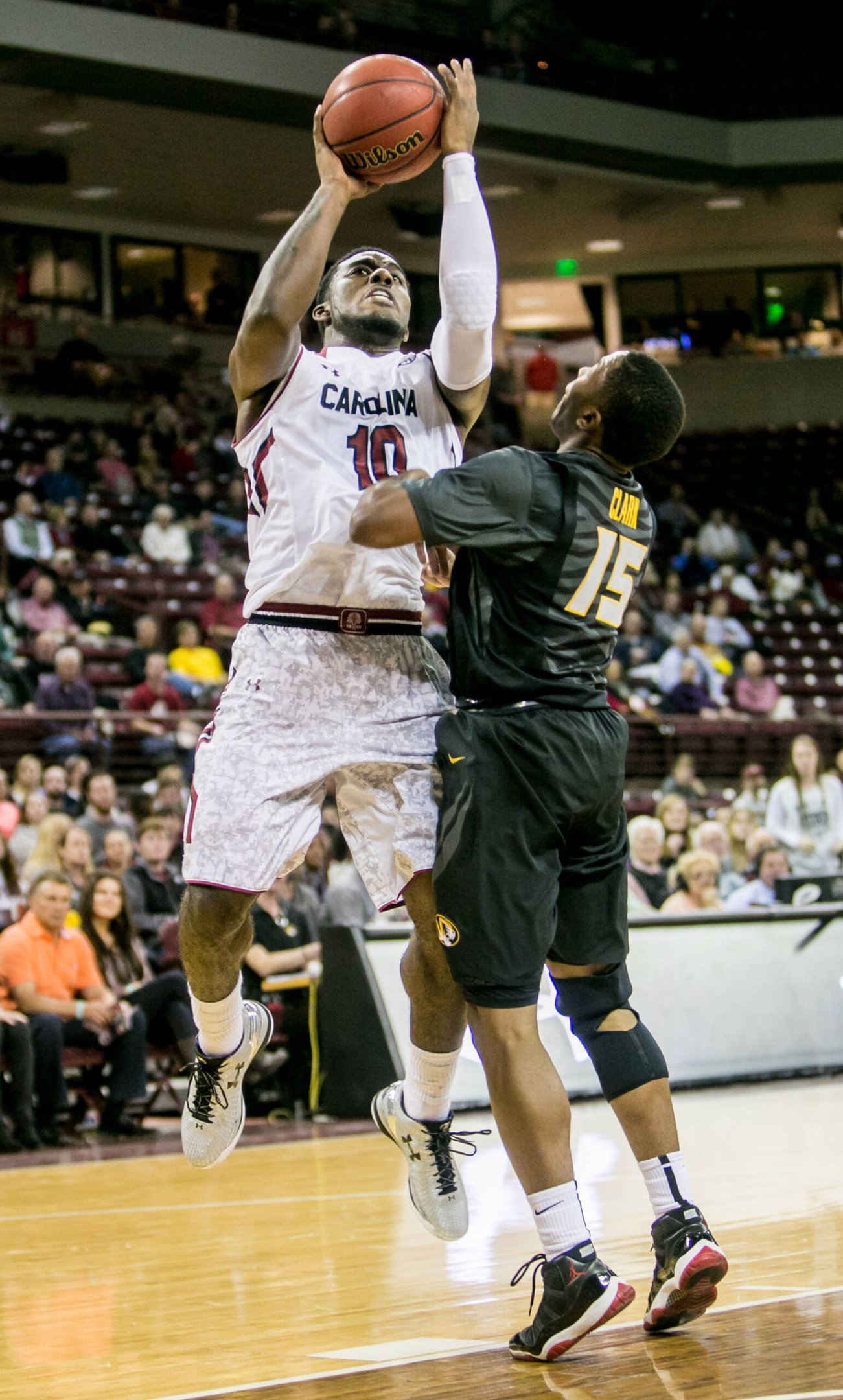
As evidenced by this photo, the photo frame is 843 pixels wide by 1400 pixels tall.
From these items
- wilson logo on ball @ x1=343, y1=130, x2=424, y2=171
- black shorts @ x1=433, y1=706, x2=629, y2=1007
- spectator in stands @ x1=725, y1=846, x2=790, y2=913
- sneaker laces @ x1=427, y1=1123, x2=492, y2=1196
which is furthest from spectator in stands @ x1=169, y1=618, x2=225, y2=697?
black shorts @ x1=433, y1=706, x2=629, y2=1007

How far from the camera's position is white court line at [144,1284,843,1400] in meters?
2.81

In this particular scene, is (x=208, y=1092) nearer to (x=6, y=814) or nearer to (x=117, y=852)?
(x=117, y=852)

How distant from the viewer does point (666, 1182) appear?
144 inches

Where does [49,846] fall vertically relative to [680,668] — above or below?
below

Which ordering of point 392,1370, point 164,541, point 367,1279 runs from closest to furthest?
point 392,1370
point 367,1279
point 164,541

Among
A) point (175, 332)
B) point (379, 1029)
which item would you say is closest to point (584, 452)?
point (379, 1029)

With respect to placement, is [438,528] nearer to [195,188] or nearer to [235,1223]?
[235,1223]

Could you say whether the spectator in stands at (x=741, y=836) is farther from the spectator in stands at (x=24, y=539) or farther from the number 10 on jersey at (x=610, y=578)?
the number 10 on jersey at (x=610, y=578)

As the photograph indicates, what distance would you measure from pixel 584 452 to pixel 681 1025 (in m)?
5.19

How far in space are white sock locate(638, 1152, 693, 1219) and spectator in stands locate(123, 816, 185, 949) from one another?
516 cm

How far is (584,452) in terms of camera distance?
3730 millimetres

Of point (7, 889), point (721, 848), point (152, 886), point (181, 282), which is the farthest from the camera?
point (181, 282)

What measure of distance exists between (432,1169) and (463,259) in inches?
84.0

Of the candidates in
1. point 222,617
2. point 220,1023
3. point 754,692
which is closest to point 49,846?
point 220,1023
